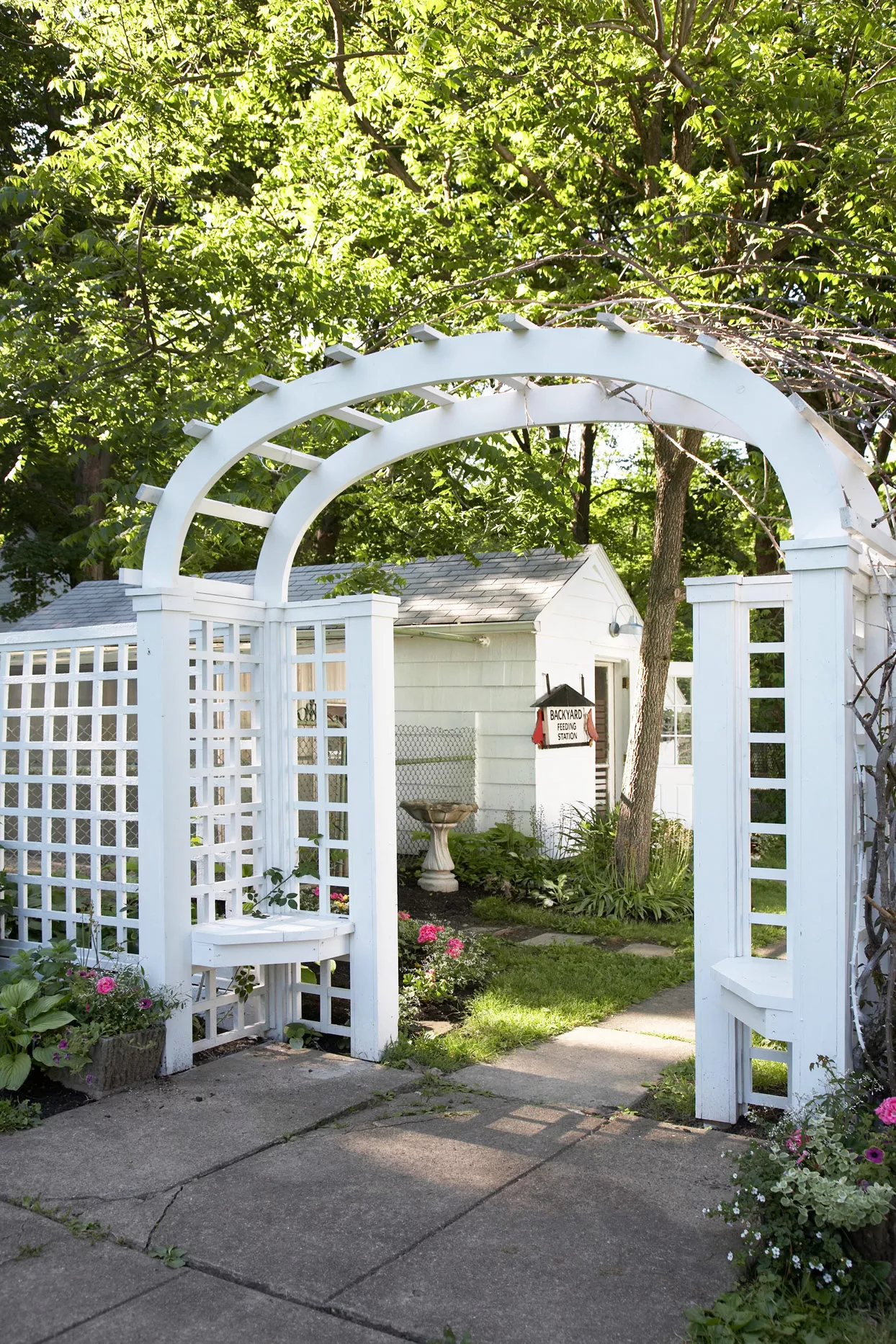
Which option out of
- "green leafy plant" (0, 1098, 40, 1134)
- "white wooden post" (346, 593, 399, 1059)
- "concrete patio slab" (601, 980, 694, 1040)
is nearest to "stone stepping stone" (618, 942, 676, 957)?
"concrete patio slab" (601, 980, 694, 1040)

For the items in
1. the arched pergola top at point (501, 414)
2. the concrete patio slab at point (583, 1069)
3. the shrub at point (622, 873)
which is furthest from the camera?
the shrub at point (622, 873)

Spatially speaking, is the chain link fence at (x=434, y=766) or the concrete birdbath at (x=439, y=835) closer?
the concrete birdbath at (x=439, y=835)

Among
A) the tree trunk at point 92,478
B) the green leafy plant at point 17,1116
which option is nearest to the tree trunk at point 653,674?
the green leafy plant at point 17,1116

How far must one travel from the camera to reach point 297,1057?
5.07 meters

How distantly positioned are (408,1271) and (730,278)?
7336 mm

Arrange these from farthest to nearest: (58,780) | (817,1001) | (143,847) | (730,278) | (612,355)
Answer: (730,278)
(58,780)
(143,847)
(612,355)
(817,1001)

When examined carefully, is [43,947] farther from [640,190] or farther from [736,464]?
[736,464]

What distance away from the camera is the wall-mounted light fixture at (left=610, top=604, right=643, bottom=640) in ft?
38.7

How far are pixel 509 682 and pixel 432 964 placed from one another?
15.7ft

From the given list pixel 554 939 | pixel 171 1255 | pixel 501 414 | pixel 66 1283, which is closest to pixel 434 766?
pixel 554 939

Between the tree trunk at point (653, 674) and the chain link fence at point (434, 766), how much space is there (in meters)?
1.93

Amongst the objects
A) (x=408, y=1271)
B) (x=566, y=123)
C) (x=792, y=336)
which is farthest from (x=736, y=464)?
(x=408, y=1271)

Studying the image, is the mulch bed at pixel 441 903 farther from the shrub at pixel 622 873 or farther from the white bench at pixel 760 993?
the white bench at pixel 760 993

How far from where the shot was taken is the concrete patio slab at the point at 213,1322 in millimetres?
2703
